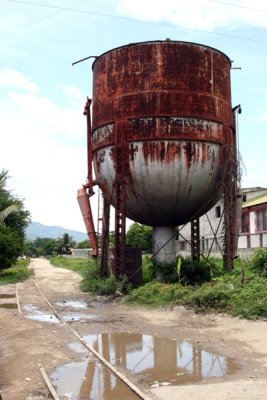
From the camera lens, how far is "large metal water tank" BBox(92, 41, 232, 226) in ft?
54.6

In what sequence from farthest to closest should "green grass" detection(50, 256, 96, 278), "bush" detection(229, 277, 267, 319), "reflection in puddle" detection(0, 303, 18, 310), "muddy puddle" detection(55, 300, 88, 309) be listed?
"green grass" detection(50, 256, 96, 278) < "reflection in puddle" detection(0, 303, 18, 310) < "muddy puddle" detection(55, 300, 88, 309) < "bush" detection(229, 277, 267, 319)

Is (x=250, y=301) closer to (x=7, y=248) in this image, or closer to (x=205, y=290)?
A: (x=205, y=290)

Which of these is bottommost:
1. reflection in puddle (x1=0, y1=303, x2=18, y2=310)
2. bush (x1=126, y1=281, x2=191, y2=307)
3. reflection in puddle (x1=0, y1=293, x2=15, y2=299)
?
reflection in puddle (x1=0, y1=293, x2=15, y2=299)

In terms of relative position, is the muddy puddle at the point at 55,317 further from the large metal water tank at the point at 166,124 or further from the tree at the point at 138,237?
the tree at the point at 138,237

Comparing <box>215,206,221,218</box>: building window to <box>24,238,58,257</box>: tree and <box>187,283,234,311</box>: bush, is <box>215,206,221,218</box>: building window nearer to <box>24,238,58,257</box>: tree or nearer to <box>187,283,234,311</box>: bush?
<box>187,283,234,311</box>: bush

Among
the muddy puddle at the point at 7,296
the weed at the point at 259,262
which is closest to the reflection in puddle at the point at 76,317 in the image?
the muddy puddle at the point at 7,296

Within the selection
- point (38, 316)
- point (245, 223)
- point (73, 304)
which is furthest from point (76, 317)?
point (245, 223)

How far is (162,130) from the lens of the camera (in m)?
16.7

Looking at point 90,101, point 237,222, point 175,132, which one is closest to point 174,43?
point 175,132

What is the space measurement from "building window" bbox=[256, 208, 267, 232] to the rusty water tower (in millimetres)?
13450

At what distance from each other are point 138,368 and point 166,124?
10703mm

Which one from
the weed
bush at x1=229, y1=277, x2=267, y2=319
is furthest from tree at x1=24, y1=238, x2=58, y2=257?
bush at x1=229, y1=277, x2=267, y2=319

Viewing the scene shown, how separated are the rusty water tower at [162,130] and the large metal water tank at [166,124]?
0.12ft

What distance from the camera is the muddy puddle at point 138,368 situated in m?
6.41
